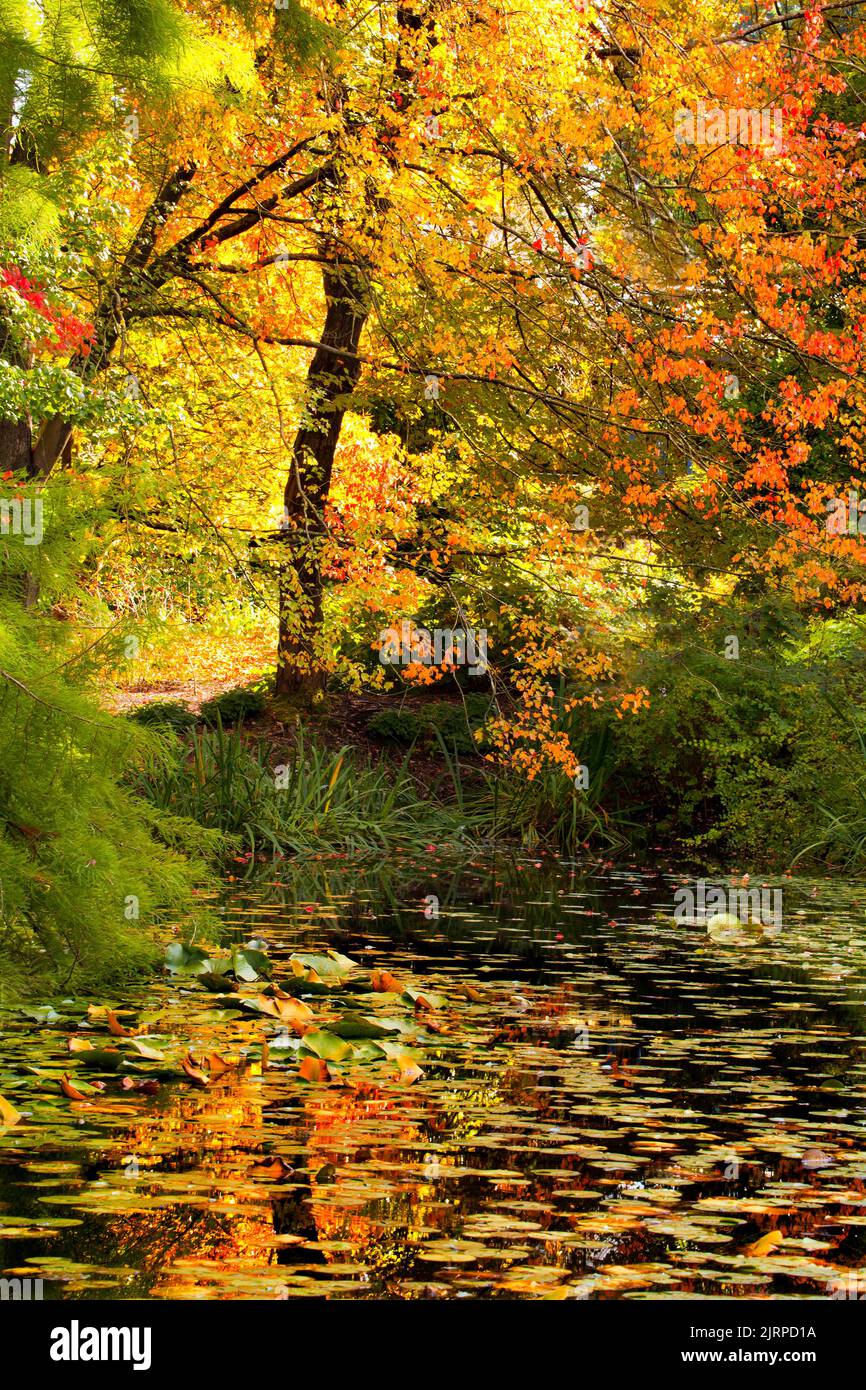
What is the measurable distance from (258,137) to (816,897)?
7094mm

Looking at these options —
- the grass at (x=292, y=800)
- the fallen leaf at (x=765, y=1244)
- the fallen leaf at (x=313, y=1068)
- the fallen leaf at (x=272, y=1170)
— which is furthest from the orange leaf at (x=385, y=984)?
the grass at (x=292, y=800)

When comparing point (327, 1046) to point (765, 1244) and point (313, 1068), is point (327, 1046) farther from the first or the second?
point (765, 1244)

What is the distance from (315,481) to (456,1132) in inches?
483

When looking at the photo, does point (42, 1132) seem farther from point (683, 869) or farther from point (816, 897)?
point (683, 869)

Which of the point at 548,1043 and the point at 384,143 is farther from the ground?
the point at 384,143

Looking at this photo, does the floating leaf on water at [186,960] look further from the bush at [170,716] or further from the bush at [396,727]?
the bush at [396,727]

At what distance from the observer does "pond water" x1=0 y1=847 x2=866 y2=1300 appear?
139 inches

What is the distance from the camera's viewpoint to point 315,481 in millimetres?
16500

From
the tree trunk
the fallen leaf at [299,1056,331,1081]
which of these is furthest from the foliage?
the fallen leaf at [299,1056,331,1081]

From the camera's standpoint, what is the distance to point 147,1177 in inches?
164

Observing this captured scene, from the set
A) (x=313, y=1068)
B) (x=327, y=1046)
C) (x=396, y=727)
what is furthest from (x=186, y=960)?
(x=396, y=727)

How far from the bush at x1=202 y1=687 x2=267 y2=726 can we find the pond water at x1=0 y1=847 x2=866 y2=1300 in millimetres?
9379

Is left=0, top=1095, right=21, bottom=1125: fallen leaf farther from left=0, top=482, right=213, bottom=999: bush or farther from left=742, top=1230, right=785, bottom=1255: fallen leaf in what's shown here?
left=742, top=1230, right=785, bottom=1255: fallen leaf
